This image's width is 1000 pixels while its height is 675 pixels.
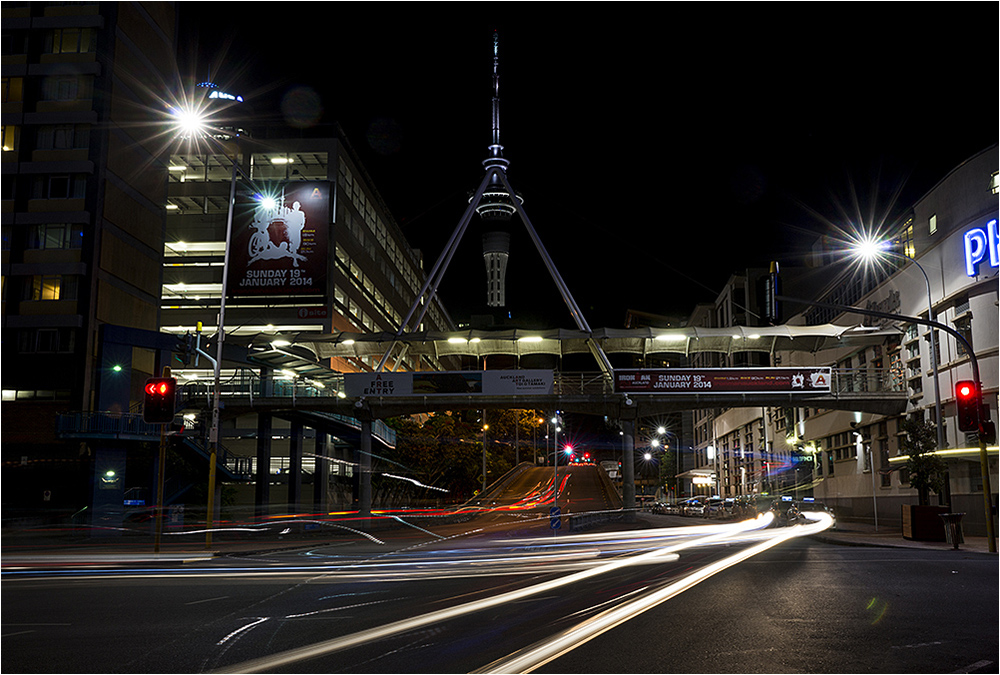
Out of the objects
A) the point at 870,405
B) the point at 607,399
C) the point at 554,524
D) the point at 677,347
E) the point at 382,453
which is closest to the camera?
the point at 554,524

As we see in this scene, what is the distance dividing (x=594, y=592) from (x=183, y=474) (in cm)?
3377

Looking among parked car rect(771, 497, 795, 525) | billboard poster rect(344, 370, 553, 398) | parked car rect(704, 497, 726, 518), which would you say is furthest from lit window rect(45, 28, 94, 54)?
parked car rect(704, 497, 726, 518)

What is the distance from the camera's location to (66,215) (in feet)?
147

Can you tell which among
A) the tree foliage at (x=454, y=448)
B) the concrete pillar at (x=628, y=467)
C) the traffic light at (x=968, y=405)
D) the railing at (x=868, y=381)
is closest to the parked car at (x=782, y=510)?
the railing at (x=868, y=381)

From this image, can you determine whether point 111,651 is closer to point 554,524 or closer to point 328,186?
point 554,524

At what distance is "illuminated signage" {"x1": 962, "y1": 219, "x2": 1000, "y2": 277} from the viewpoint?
28.8 meters

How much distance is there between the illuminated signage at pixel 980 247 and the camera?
2880 centimetres

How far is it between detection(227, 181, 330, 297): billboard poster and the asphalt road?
33.0m

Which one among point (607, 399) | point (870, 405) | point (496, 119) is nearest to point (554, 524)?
point (607, 399)

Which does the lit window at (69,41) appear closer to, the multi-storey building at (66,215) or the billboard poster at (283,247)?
the multi-storey building at (66,215)

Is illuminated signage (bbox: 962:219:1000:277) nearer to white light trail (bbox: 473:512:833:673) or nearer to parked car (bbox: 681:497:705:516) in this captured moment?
white light trail (bbox: 473:512:833:673)

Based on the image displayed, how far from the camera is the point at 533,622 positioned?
32.0ft

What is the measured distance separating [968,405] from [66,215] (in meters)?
43.6

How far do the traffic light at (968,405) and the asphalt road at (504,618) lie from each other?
3.07m
